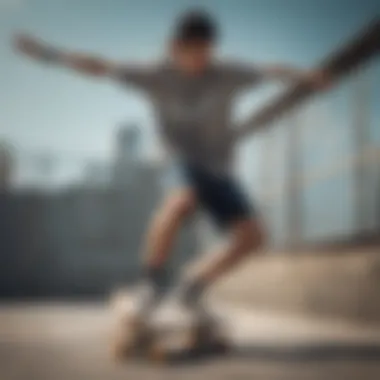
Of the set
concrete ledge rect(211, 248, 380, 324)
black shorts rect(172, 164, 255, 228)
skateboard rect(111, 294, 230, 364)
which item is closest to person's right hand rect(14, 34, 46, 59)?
black shorts rect(172, 164, 255, 228)

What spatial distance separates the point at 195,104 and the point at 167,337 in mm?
551

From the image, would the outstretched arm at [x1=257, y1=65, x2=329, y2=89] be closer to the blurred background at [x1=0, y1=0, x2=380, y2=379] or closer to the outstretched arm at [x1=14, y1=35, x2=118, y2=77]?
the blurred background at [x1=0, y1=0, x2=380, y2=379]

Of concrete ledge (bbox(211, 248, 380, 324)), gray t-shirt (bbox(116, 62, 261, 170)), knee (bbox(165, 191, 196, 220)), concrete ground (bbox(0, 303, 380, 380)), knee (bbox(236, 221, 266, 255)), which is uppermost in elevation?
gray t-shirt (bbox(116, 62, 261, 170))

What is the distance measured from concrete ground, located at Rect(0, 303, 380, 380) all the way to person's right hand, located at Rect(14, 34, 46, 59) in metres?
0.62

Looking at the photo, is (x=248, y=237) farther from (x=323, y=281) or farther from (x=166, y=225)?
(x=323, y=281)

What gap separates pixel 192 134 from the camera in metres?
1.31

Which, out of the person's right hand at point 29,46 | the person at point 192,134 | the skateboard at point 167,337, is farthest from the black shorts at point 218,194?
the person's right hand at point 29,46

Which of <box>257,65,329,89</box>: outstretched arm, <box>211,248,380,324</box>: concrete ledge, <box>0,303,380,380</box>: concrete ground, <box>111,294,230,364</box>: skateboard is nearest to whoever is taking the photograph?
<box>0,303,380,380</box>: concrete ground

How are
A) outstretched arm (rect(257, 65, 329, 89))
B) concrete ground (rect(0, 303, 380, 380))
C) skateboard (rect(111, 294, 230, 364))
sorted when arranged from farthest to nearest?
outstretched arm (rect(257, 65, 329, 89)) → skateboard (rect(111, 294, 230, 364)) → concrete ground (rect(0, 303, 380, 380))

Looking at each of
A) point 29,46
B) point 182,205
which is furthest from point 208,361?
point 29,46

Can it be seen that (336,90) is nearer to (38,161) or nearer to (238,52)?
(238,52)

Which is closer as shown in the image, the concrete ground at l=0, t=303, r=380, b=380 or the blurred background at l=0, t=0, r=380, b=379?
the concrete ground at l=0, t=303, r=380, b=380

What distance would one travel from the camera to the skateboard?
1231mm

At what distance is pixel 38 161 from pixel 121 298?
0.38 m
